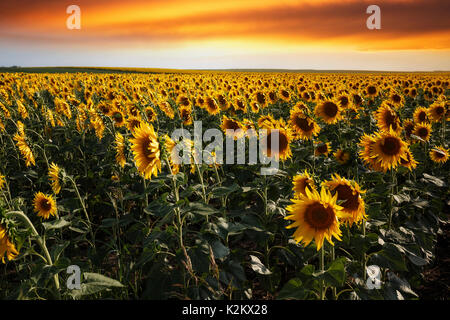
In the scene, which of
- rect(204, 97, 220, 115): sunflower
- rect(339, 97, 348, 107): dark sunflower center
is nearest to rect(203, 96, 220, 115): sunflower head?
rect(204, 97, 220, 115): sunflower

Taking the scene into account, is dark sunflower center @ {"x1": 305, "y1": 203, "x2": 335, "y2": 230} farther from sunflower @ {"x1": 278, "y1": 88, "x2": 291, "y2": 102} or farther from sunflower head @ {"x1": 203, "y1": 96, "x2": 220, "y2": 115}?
sunflower @ {"x1": 278, "y1": 88, "x2": 291, "y2": 102}

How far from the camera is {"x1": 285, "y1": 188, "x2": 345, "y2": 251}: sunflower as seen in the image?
2.15 metres

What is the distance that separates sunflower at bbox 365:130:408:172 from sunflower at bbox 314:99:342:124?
2.66m

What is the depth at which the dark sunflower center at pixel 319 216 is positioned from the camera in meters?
2.18

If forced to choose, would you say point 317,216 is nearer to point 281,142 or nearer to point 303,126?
point 281,142

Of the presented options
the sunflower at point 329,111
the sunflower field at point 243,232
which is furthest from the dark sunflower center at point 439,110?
the sunflower at point 329,111

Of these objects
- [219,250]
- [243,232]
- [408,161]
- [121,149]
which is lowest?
[243,232]

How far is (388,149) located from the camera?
3.25 meters

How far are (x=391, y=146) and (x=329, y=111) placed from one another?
281 centimetres

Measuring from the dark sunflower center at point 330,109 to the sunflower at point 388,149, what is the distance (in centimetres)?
267

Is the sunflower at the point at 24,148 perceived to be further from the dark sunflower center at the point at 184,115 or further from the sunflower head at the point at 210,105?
the sunflower head at the point at 210,105

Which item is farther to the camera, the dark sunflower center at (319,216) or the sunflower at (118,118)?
the sunflower at (118,118)

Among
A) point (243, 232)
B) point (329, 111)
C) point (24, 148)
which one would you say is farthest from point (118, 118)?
point (329, 111)

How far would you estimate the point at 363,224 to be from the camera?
2727 millimetres
